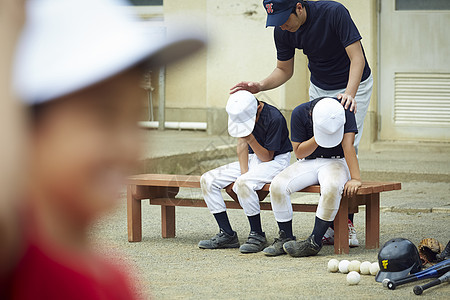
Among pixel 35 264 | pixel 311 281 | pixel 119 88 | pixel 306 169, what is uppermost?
pixel 119 88

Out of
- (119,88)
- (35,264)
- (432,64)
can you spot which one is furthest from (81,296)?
(432,64)

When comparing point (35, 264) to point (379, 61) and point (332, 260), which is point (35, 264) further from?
Result: point (379, 61)

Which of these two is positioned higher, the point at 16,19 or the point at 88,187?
the point at 16,19

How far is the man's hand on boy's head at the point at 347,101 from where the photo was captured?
487 cm

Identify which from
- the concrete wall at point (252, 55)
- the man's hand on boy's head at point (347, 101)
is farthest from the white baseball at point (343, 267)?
the concrete wall at point (252, 55)

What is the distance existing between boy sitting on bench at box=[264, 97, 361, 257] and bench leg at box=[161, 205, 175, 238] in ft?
3.24

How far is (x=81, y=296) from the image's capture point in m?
0.62

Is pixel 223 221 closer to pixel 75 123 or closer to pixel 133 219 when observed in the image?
pixel 133 219

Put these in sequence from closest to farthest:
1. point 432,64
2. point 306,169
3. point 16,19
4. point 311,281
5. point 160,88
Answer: point 16,19 < point 160,88 < point 311,281 < point 306,169 < point 432,64

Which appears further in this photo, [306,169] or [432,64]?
[432,64]

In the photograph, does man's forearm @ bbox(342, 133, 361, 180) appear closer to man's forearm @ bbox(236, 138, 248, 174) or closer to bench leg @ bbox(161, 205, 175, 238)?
man's forearm @ bbox(236, 138, 248, 174)

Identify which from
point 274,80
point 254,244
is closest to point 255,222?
point 254,244

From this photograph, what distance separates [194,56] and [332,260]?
3.92 m

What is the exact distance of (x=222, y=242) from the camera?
524 cm
